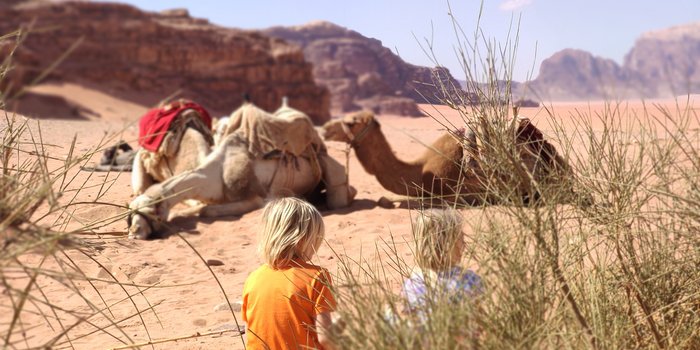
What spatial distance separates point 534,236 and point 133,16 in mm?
→ 50543

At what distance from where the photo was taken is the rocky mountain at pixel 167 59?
43.6 metres

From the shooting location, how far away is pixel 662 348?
2.93m

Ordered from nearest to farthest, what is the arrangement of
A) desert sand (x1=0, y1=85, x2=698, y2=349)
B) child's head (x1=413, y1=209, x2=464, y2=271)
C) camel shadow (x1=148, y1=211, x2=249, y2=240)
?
child's head (x1=413, y1=209, x2=464, y2=271)
desert sand (x1=0, y1=85, x2=698, y2=349)
camel shadow (x1=148, y1=211, x2=249, y2=240)

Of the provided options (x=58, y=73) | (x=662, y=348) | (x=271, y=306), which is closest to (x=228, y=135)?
(x=271, y=306)

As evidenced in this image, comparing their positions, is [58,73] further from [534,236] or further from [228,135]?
[534,236]

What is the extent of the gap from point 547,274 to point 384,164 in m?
5.69

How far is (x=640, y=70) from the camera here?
273 cm

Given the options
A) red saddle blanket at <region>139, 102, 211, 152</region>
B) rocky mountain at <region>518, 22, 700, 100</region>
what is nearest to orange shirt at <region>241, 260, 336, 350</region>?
rocky mountain at <region>518, 22, 700, 100</region>

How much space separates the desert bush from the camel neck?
15.9 ft

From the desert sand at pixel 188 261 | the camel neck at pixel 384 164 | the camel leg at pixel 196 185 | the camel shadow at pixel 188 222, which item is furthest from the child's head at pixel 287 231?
the camel neck at pixel 384 164

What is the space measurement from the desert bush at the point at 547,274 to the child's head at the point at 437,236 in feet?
0.22

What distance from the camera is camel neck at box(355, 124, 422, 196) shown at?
825cm

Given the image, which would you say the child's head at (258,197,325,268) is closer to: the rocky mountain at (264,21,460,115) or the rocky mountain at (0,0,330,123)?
the rocky mountain at (264,21,460,115)

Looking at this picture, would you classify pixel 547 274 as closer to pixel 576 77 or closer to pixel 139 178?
pixel 576 77
